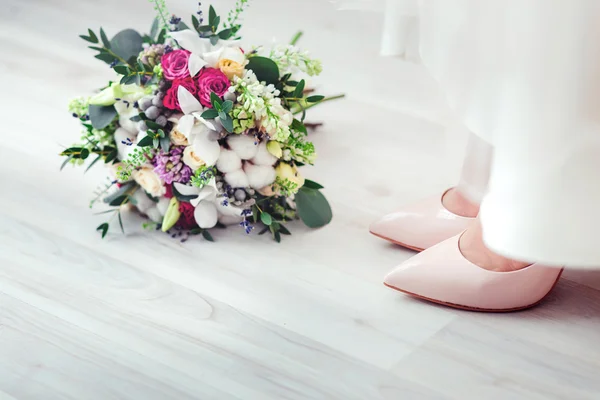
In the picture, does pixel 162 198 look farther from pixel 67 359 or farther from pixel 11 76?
pixel 11 76

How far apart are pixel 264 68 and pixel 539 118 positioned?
621mm

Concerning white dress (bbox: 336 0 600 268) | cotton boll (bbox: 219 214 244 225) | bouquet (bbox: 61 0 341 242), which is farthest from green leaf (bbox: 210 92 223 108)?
white dress (bbox: 336 0 600 268)

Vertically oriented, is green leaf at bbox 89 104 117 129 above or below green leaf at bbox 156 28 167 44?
below

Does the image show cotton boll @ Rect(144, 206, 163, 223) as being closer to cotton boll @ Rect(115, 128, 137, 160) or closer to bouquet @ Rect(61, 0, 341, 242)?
bouquet @ Rect(61, 0, 341, 242)

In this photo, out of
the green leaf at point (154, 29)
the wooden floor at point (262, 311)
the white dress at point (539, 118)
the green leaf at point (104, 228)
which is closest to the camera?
the white dress at point (539, 118)

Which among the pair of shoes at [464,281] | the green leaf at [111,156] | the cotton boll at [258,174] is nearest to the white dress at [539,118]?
the pair of shoes at [464,281]

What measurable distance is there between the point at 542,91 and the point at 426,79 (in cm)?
121

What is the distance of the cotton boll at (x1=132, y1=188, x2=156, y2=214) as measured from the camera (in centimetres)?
145

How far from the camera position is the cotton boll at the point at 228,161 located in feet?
4.45

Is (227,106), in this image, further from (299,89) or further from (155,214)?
(155,214)

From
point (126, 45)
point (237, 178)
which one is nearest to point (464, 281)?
point (237, 178)

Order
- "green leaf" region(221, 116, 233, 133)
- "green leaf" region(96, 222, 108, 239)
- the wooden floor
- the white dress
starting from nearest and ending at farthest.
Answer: the white dress → the wooden floor → "green leaf" region(221, 116, 233, 133) → "green leaf" region(96, 222, 108, 239)

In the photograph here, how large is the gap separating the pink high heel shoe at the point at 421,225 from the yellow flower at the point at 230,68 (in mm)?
333

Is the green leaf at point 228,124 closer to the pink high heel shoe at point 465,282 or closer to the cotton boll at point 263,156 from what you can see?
the cotton boll at point 263,156
